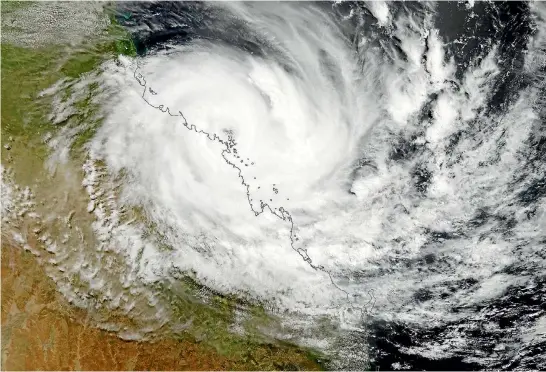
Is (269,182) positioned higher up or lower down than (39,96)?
higher up

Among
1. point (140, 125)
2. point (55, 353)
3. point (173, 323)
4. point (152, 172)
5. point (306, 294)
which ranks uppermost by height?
point (140, 125)

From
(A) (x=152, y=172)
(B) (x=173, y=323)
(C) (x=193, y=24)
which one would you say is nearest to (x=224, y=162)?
(A) (x=152, y=172)

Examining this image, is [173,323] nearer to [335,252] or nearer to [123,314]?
[123,314]

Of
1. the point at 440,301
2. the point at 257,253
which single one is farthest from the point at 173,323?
the point at 440,301

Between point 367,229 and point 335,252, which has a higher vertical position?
point 367,229

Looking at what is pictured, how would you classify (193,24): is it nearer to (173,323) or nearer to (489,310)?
(173,323)

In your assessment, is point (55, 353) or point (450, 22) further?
point (55, 353)
